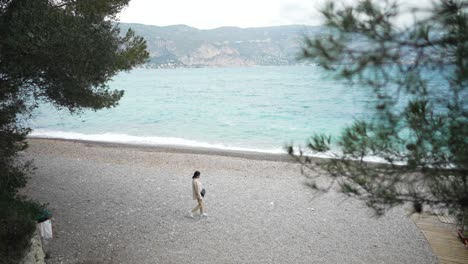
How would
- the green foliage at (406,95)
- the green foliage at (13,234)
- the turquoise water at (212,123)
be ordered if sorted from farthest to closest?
the turquoise water at (212,123) → the green foliage at (13,234) → the green foliage at (406,95)

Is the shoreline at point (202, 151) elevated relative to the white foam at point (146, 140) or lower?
elevated

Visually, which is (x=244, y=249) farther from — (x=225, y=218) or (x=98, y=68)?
(x=98, y=68)

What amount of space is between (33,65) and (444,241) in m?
11.4

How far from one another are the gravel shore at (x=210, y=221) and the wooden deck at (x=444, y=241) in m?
0.27

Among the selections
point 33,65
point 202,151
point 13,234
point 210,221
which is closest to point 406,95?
point 13,234

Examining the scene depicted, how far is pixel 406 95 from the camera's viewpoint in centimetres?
385

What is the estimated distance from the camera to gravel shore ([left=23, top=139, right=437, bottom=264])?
919cm

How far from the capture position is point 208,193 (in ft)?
47.3

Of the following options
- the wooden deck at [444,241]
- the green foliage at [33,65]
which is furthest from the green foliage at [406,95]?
the green foliage at [33,65]

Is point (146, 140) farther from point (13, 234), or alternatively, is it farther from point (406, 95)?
point (406, 95)

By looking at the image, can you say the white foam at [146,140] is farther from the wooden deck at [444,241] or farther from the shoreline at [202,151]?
the wooden deck at [444,241]

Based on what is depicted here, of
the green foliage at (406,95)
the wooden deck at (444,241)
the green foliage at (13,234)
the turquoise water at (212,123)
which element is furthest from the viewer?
the turquoise water at (212,123)

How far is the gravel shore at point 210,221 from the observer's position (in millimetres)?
9188

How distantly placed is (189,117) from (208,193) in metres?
31.0
